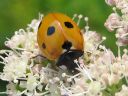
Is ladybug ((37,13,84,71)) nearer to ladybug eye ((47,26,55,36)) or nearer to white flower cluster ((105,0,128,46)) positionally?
ladybug eye ((47,26,55,36))

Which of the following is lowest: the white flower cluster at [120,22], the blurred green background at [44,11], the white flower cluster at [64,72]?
the white flower cluster at [64,72]

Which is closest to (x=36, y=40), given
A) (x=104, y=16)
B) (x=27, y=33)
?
(x=27, y=33)

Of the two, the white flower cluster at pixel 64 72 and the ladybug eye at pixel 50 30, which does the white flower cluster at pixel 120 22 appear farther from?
the ladybug eye at pixel 50 30

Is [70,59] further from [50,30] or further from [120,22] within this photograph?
[120,22]

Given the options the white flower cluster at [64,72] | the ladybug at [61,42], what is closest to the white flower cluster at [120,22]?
the white flower cluster at [64,72]

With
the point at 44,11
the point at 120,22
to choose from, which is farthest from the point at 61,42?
the point at 44,11

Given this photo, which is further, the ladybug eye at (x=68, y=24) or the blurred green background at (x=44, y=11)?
the blurred green background at (x=44, y=11)
